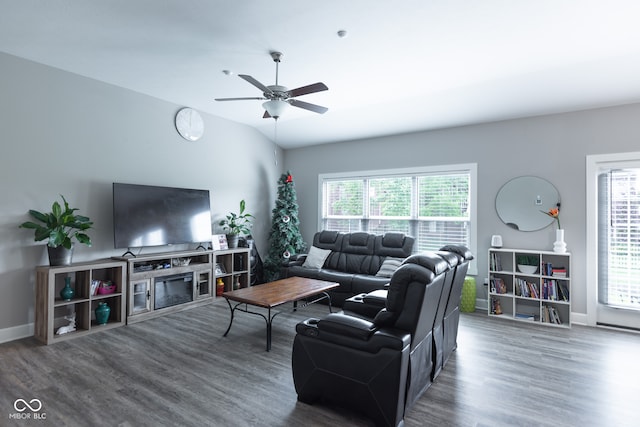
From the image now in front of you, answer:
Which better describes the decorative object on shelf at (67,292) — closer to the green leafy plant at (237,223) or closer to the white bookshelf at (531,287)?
the green leafy plant at (237,223)

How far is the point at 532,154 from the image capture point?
15.8 feet

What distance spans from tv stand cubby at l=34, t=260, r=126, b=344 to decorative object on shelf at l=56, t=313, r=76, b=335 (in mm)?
11

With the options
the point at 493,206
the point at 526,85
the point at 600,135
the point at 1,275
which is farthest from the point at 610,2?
the point at 1,275

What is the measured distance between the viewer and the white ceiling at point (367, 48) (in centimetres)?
280

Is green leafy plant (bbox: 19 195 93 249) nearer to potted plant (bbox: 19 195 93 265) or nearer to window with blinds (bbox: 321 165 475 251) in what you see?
potted plant (bbox: 19 195 93 265)

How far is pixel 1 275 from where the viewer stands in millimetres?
3605

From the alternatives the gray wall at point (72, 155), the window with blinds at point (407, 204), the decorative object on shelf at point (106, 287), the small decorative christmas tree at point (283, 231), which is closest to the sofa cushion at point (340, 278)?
the small decorative christmas tree at point (283, 231)

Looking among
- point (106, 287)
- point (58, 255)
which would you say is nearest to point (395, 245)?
point (106, 287)

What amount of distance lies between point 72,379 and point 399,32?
423cm

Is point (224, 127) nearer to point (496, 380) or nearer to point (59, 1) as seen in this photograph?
point (59, 1)

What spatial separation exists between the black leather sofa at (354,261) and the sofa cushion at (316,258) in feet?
0.13

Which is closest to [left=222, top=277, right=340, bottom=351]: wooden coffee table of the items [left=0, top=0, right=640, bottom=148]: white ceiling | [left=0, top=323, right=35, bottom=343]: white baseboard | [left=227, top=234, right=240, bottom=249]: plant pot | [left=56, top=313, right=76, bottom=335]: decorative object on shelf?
[left=227, top=234, right=240, bottom=249]: plant pot

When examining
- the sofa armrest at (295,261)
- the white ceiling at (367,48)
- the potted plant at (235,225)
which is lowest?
the sofa armrest at (295,261)

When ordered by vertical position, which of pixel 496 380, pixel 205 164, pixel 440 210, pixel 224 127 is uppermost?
pixel 224 127
